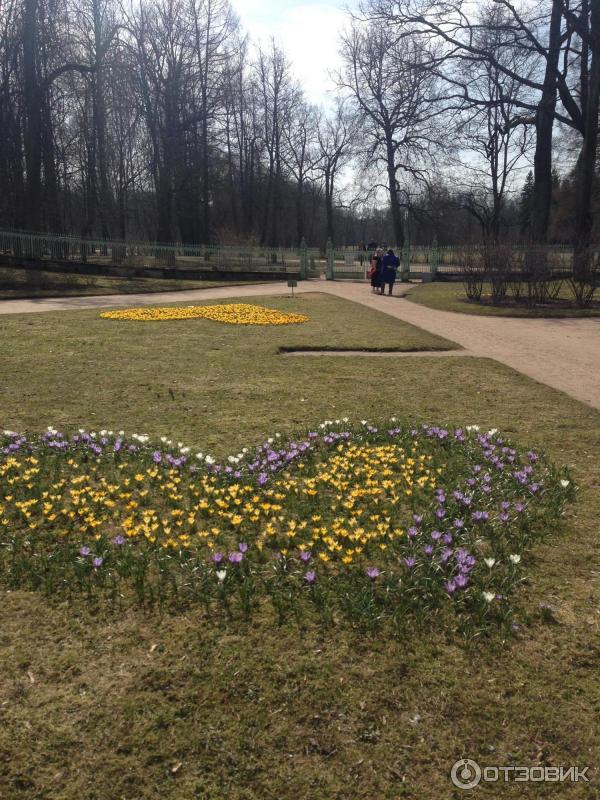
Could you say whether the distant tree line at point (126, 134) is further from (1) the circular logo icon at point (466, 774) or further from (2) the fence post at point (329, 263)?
(1) the circular logo icon at point (466, 774)

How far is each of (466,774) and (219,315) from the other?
532 inches

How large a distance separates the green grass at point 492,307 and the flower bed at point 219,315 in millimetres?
6032

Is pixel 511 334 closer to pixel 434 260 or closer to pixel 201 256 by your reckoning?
pixel 434 260

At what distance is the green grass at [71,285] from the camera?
20.7 metres

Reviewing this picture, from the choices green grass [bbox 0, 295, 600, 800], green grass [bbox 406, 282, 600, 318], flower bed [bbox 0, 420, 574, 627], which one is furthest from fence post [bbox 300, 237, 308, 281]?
green grass [bbox 0, 295, 600, 800]

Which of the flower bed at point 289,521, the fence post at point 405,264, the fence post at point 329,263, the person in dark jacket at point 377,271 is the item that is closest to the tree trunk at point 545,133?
the fence post at point 405,264

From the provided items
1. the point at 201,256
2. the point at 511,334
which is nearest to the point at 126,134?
the point at 201,256

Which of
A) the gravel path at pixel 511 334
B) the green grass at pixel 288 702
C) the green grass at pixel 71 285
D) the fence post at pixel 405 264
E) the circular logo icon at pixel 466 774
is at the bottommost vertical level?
the circular logo icon at pixel 466 774

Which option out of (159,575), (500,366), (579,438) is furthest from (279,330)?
(159,575)

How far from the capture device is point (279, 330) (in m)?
12.4

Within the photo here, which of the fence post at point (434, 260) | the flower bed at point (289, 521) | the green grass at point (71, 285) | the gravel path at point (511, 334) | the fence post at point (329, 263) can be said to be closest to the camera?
the flower bed at point (289, 521)

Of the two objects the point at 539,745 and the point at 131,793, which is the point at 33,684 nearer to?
the point at 131,793

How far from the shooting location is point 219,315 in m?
14.8

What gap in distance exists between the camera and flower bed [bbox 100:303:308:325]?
13.9m
